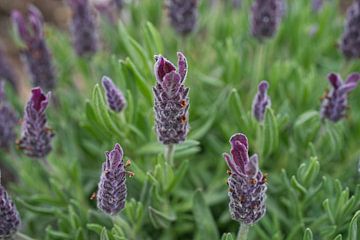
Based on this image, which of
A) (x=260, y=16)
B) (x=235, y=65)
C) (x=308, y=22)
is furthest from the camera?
(x=308, y=22)

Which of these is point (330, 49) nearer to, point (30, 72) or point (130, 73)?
point (130, 73)

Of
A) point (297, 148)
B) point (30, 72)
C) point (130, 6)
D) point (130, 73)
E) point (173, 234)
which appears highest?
point (130, 6)

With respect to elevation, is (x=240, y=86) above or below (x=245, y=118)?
above

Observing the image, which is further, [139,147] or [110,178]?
[139,147]

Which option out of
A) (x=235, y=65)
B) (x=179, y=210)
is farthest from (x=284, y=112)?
(x=179, y=210)

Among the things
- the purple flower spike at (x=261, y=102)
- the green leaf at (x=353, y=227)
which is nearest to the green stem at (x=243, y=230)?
the green leaf at (x=353, y=227)

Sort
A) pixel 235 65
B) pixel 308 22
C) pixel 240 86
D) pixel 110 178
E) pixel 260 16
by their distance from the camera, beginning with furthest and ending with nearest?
pixel 308 22, pixel 240 86, pixel 235 65, pixel 260 16, pixel 110 178

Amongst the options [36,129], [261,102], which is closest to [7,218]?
[36,129]

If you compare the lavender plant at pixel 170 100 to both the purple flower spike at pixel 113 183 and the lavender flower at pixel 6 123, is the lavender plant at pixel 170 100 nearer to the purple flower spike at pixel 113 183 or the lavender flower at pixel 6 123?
the purple flower spike at pixel 113 183
